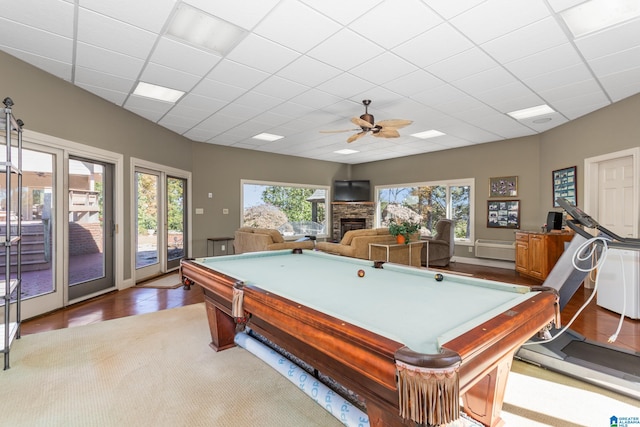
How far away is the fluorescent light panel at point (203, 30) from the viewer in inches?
97.6

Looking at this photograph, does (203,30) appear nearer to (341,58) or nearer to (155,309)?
(341,58)

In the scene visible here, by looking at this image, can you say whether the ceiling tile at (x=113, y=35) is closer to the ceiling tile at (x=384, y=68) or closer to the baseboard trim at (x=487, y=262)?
the ceiling tile at (x=384, y=68)

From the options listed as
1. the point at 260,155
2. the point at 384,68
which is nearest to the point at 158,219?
the point at 260,155

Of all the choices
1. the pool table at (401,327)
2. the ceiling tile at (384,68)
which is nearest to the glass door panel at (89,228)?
the pool table at (401,327)

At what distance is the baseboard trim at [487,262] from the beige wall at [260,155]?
170mm

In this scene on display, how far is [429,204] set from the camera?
26.2 ft

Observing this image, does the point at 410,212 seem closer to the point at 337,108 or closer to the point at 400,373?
the point at 337,108

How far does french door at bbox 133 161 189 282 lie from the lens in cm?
534

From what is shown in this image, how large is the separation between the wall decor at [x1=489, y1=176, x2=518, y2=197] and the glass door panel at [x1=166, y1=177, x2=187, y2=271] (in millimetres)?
6686

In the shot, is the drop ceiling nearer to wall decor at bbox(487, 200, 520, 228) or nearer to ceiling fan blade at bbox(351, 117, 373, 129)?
ceiling fan blade at bbox(351, 117, 373, 129)

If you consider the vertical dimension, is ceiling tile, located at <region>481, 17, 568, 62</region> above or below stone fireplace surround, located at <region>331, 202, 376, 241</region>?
above

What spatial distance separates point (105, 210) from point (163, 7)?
130 inches

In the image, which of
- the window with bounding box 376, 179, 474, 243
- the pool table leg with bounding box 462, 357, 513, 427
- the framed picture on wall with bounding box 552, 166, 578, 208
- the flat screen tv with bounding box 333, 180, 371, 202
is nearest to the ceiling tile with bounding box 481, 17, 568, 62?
the pool table leg with bounding box 462, 357, 513, 427

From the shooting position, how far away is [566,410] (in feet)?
5.89
